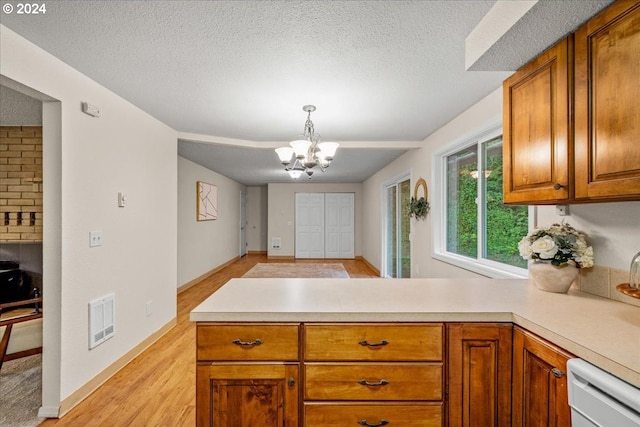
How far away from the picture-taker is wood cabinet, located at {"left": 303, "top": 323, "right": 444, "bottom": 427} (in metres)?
1.30

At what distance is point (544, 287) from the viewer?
5.28ft

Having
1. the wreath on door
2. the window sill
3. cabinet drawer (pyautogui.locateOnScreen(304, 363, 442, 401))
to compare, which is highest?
the wreath on door

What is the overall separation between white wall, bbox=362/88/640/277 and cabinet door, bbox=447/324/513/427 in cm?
71

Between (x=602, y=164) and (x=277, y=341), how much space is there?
149cm

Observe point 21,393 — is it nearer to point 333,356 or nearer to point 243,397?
point 243,397

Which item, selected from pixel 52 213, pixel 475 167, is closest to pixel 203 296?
pixel 52 213

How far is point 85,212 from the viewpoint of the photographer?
85.1 inches

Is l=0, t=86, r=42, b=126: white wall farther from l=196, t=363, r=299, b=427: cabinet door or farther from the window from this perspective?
the window

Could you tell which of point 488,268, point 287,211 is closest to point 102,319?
point 488,268

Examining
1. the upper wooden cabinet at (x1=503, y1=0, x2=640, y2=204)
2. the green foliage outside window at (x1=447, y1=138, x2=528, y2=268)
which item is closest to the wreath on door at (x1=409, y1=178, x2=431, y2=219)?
the green foliage outside window at (x1=447, y1=138, x2=528, y2=268)

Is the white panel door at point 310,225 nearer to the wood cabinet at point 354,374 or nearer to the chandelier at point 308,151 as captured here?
the chandelier at point 308,151

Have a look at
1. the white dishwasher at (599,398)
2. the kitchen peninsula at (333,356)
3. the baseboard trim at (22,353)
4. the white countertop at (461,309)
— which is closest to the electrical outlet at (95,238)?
the baseboard trim at (22,353)

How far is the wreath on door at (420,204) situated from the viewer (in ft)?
12.4

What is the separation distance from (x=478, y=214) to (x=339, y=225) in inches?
232
